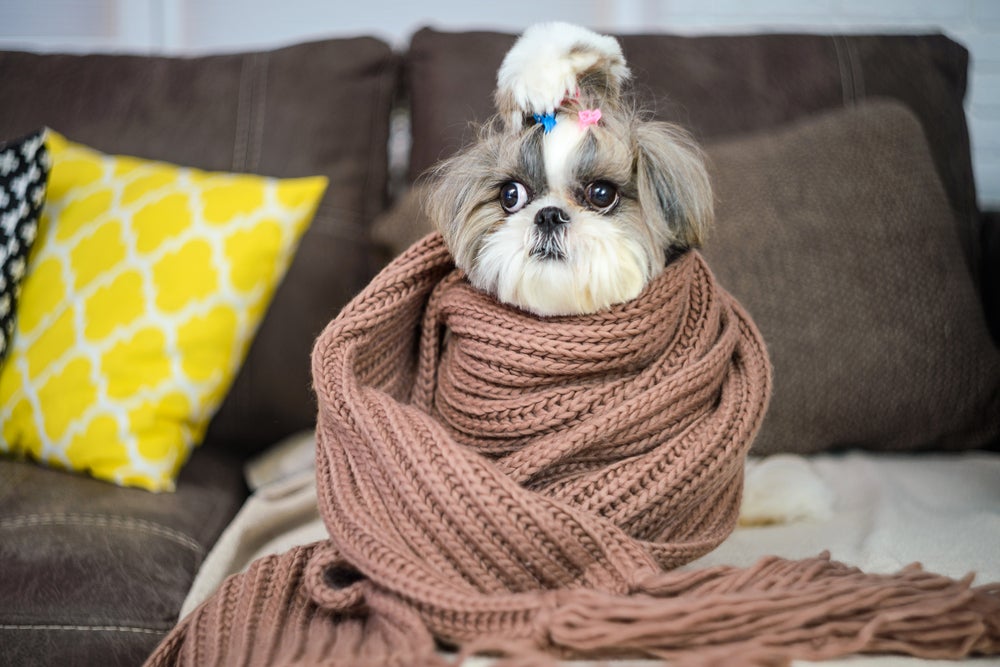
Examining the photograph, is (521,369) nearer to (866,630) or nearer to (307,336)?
(866,630)

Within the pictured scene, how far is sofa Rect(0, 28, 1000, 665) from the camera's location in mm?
948

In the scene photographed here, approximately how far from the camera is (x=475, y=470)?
28.2 inches

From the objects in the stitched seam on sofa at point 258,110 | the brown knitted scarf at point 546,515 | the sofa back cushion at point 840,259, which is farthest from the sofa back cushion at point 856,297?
the stitched seam on sofa at point 258,110

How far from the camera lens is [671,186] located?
764 mm

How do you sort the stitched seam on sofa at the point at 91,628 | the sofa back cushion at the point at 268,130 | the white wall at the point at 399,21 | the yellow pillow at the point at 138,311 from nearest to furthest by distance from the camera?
the stitched seam on sofa at the point at 91,628
the yellow pillow at the point at 138,311
the sofa back cushion at the point at 268,130
the white wall at the point at 399,21

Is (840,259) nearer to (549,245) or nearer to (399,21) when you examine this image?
(549,245)

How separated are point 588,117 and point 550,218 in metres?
0.10

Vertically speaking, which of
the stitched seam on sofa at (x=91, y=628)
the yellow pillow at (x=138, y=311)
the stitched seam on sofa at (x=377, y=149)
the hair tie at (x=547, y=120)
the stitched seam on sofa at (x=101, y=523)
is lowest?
the stitched seam on sofa at (x=91, y=628)

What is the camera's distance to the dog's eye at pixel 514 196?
31.0 inches

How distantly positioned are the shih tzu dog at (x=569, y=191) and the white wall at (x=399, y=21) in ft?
3.77

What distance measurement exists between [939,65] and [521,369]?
1097mm

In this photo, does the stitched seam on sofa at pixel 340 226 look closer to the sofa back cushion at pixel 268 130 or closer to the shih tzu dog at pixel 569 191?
the sofa back cushion at pixel 268 130

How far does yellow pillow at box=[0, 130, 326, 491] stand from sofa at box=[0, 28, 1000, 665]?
0.06 m

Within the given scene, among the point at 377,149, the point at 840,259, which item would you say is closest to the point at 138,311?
the point at 377,149
